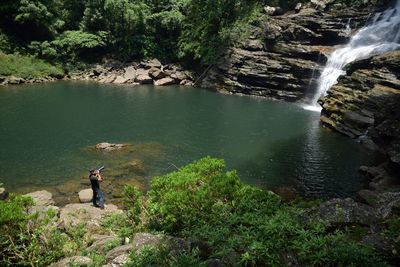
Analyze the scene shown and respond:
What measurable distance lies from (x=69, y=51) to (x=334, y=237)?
205ft

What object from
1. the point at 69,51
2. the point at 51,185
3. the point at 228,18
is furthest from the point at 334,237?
the point at 69,51

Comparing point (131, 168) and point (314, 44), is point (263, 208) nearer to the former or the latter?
point (131, 168)

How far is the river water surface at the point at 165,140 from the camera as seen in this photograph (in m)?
24.6

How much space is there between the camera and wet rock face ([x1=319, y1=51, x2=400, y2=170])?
33.0 metres

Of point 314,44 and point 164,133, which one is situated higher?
point 314,44

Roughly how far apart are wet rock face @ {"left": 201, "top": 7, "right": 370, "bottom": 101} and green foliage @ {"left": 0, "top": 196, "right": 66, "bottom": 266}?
41894 millimetres

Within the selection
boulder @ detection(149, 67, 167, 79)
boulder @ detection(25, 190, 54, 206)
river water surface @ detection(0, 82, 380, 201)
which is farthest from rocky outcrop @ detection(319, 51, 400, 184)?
boulder @ detection(149, 67, 167, 79)

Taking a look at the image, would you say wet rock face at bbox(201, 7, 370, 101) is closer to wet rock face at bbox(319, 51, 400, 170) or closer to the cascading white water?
the cascading white water

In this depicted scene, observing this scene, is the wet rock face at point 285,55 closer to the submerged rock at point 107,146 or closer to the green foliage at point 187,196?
the submerged rock at point 107,146

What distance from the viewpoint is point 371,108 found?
33.6 metres

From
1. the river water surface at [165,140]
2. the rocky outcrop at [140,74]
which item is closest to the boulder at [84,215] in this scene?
the river water surface at [165,140]

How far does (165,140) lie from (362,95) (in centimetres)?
1935

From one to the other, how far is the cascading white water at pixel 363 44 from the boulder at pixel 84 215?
32862mm

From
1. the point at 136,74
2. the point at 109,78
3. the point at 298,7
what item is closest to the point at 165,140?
the point at 136,74
